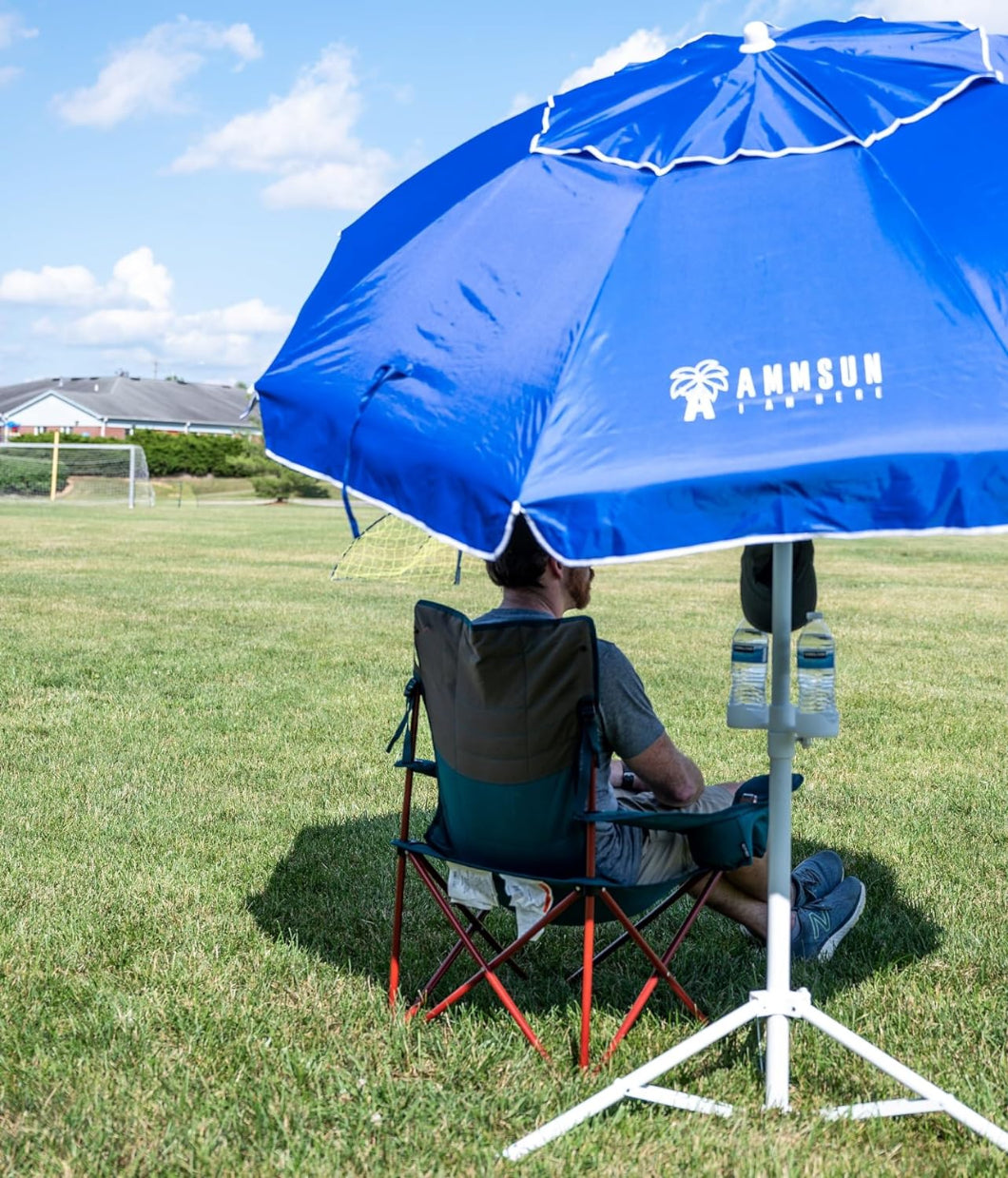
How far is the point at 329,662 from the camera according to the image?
32.5 feet

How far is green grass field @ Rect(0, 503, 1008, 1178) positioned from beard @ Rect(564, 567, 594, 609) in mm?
1160

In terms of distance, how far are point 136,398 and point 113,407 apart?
4.72 meters

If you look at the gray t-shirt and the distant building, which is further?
the distant building

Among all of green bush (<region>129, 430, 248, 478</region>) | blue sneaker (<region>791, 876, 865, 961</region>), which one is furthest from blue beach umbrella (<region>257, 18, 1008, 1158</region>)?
green bush (<region>129, 430, 248, 478</region>)

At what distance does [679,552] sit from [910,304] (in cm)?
70

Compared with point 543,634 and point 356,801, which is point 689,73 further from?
point 356,801

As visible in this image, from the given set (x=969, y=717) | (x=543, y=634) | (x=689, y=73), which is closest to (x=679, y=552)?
(x=543, y=634)

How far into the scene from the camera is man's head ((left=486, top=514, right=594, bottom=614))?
359cm

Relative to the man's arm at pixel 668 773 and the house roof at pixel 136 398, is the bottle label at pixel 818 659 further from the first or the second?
the house roof at pixel 136 398

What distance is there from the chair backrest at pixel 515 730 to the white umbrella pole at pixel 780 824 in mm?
451

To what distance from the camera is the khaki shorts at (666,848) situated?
147 inches

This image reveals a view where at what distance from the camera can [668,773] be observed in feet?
12.0

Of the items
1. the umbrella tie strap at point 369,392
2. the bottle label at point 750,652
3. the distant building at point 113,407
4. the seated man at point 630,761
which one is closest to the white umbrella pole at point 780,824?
the bottle label at point 750,652

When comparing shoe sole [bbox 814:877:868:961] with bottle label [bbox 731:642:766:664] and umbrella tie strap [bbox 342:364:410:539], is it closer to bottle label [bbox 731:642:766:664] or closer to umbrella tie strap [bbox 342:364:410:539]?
bottle label [bbox 731:642:766:664]
